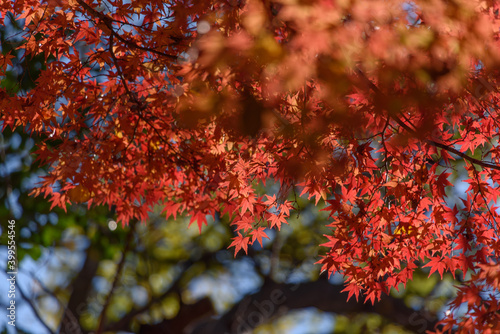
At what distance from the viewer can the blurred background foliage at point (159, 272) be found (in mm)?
6480

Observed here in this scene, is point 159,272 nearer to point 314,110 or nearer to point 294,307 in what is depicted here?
point 294,307

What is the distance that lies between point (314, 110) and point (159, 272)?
8.05 m

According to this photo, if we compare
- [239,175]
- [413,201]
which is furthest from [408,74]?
[239,175]

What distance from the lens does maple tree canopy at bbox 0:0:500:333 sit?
6.23 feet

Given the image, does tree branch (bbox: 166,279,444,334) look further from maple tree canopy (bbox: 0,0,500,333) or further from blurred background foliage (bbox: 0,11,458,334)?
maple tree canopy (bbox: 0,0,500,333)

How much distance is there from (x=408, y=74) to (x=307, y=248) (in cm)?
736

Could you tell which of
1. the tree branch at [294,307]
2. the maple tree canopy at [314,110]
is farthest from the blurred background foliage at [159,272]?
the maple tree canopy at [314,110]

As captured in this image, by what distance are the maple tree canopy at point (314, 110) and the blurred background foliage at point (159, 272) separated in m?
3.08

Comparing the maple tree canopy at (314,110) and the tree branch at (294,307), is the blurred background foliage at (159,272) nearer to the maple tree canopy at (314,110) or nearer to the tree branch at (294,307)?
the tree branch at (294,307)

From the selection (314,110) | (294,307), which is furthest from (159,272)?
(314,110)

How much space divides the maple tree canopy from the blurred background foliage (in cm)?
308

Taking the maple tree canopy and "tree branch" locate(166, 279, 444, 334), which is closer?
the maple tree canopy

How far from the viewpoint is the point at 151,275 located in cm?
984

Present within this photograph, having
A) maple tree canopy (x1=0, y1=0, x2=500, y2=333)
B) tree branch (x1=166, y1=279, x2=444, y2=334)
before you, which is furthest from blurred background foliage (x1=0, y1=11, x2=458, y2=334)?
maple tree canopy (x1=0, y1=0, x2=500, y2=333)
